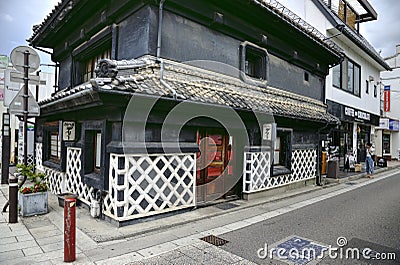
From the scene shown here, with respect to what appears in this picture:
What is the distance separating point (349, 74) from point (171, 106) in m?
15.1

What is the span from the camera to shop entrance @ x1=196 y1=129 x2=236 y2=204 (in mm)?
6793

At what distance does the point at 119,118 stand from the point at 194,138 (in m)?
1.91

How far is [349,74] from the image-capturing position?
1653cm

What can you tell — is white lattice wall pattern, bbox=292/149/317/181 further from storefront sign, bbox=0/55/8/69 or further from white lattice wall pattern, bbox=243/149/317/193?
storefront sign, bbox=0/55/8/69

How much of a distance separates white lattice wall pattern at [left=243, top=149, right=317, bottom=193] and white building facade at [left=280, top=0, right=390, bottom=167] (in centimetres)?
523

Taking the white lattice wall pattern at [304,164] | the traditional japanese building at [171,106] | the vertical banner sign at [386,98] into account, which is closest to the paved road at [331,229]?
the traditional japanese building at [171,106]


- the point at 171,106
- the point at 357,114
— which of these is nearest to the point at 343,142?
the point at 357,114

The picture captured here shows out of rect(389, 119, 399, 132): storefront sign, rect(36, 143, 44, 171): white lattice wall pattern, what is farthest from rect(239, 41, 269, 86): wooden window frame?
rect(389, 119, 399, 132): storefront sign

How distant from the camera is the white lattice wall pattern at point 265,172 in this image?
301 inches

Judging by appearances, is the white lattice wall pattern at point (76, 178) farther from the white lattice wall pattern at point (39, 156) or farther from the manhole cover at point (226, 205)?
the white lattice wall pattern at point (39, 156)

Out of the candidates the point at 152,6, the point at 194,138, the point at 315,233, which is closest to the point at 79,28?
the point at 152,6

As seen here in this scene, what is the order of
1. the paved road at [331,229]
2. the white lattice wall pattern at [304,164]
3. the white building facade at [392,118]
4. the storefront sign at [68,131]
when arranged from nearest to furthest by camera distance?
the paved road at [331,229], the storefront sign at [68,131], the white lattice wall pattern at [304,164], the white building facade at [392,118]

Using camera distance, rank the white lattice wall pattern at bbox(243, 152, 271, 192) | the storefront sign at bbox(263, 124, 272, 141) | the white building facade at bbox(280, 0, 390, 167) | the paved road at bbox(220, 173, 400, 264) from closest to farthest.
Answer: the paved road at bbox(220, 173, 400, 264) → the white lattice wall pattern at bbox(243, 152, 271, 192) → the storefront sign at bbox(263, 124, 272, 141) → the white building facade at bbox(280, 0, 390, 167)

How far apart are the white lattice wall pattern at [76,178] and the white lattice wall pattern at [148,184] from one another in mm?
1047
